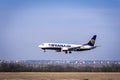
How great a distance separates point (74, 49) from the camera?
532ft

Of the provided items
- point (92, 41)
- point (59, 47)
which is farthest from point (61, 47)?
point (92, 41)

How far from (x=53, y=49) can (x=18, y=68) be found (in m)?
25.8

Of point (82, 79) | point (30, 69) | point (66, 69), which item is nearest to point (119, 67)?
point (66, 69)

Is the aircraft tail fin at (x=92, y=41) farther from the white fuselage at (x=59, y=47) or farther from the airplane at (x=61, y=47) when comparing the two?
the white fuselage at (x=59, y=47)

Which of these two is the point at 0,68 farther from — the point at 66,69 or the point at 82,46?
the point at 82,46

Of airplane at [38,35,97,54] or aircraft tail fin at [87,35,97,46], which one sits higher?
aircraft tail fin at [87,35,97,46]

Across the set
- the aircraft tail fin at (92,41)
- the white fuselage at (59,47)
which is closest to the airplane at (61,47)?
the white fuselage at (59,47)

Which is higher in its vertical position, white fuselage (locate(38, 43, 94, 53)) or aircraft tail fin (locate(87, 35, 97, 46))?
aircraft tail fin (locate(87, 35, 97, 46))

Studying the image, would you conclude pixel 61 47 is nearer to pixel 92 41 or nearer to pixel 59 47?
pixel 59 47

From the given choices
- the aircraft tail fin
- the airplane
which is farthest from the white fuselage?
the aircraft tail fin

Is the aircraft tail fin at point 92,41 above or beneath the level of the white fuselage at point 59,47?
above

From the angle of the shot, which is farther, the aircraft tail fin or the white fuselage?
the aircraft tail fin

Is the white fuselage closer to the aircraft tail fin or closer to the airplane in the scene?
the airplane

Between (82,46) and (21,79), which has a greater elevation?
(82,46)
